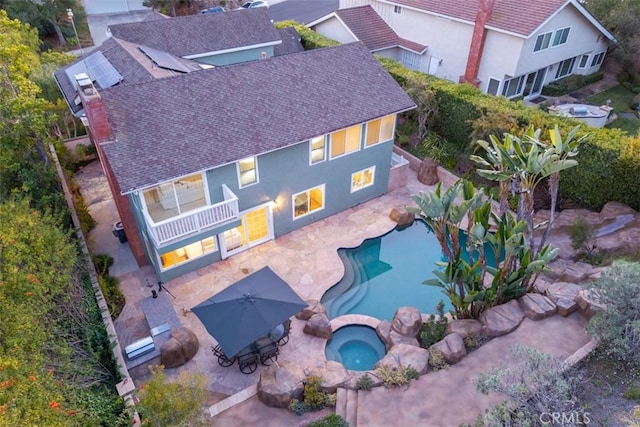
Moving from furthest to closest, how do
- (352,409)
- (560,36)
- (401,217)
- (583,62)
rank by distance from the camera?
(583,62) → (560,36) → (401,217) → (352,409)

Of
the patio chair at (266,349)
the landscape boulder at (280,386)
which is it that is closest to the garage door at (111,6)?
the patio chair at (266,349)

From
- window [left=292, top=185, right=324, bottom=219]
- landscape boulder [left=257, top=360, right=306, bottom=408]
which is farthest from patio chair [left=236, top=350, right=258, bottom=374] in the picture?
window [left=292, top=185, right=324, bottom=219]

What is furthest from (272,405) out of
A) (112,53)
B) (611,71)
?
(611,71)

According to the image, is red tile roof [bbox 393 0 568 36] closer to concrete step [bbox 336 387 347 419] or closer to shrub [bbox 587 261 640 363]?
shrub [bbox 587 261 640 363]

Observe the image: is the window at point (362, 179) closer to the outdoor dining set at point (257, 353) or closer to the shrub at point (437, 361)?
the outdoor dining set at point (257, 353)

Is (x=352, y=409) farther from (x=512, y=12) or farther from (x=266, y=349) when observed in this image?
(x=512, y=12)

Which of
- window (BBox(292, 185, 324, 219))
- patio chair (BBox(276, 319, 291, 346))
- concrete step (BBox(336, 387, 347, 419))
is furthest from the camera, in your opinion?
window (BBox(292, 185, 324, 219))

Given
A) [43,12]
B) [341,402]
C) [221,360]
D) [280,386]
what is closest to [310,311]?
[221,360]

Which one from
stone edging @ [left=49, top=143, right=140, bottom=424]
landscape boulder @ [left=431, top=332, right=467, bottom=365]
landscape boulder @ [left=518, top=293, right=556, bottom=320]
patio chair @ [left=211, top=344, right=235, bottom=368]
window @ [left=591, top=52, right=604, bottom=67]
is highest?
window @ [left=591, top=52, right=604, bottom=67]
